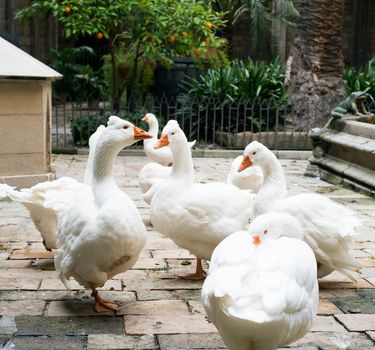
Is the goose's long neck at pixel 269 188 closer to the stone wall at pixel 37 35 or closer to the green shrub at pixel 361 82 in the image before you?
the green shrub at pixel 361 82

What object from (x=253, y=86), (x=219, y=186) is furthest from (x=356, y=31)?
(x=219, y=186)

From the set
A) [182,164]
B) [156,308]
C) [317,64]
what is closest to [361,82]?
[317,64]

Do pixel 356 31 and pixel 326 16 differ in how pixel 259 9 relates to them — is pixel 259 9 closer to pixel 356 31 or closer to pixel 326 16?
pixel 326 16

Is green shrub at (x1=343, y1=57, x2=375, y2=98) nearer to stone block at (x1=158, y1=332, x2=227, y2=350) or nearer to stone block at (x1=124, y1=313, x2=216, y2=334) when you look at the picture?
stone block at (x1=124, y1=313, x2=216, y2=334)

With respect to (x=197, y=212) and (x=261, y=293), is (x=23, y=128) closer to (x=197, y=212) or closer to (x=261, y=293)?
(x=197, y=212)

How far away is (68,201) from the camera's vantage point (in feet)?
17.3

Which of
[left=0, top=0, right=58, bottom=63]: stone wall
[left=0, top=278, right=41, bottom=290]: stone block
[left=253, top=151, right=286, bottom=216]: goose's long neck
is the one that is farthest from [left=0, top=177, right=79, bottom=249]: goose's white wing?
[left=0, top=0, right=58, bottom=63]: stone wall

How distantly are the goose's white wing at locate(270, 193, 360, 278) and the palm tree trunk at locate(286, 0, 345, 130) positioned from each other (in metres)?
9.47

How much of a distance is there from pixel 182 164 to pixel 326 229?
1180 millimetres

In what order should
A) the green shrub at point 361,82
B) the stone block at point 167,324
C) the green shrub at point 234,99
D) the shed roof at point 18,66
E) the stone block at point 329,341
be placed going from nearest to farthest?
the stone block at point 329,341, the stone block at point 167,324, the shed roof at point 18,66, the green shrub at point 234,99, the green shrub at point 361,82

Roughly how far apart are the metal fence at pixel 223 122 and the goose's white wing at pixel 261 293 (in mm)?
10495

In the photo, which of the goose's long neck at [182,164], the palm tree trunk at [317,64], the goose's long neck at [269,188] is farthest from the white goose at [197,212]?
the palm tree trunk at [317,64]

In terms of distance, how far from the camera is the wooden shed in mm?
8648

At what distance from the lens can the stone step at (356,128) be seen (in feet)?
33.1
